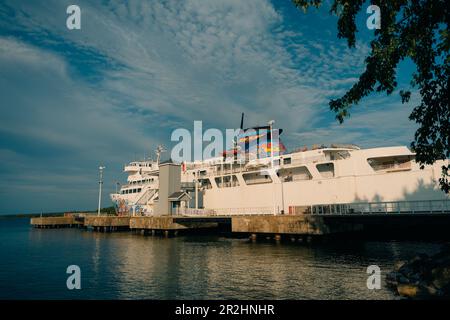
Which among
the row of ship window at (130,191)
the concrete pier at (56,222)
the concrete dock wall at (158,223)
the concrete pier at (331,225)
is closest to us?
the concrete pier at (331,225)

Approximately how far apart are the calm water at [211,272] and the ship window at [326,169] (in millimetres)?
10961

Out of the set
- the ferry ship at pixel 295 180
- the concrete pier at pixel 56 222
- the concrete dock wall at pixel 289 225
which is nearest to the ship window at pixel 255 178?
the ferry ship at pixel 295 180

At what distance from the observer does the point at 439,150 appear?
11.9 meters

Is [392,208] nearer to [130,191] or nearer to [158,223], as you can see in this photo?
[158,223]

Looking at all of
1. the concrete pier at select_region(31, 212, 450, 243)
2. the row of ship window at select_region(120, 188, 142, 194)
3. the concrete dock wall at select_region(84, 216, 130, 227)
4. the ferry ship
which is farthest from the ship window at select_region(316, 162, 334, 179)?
the row of ship window at select_region(120, 188, 142, 194)

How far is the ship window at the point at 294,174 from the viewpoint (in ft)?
139

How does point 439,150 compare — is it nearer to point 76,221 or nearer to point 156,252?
point 156,252

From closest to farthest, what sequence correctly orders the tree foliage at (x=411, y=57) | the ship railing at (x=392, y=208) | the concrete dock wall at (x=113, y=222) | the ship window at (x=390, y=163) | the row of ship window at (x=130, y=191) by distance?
1. the tree foliage at (x=411, y=57)
2. the ship railing at (x=392, y=208)
3. the ship window at (x=390, y=163)
4. the concrete dock wall at (x=113, y=222)
5. the row of ship window at (x=130, y=191)

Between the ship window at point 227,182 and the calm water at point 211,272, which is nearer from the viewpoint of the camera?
the calm water at point 211,272

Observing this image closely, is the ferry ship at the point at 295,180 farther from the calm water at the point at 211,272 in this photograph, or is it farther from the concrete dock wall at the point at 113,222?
the calm water at the point at 211,272

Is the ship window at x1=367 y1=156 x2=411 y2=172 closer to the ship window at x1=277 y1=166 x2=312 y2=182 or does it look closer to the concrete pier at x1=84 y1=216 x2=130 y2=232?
the ship window at x1=277 y1=166 x2=312 y2=182
